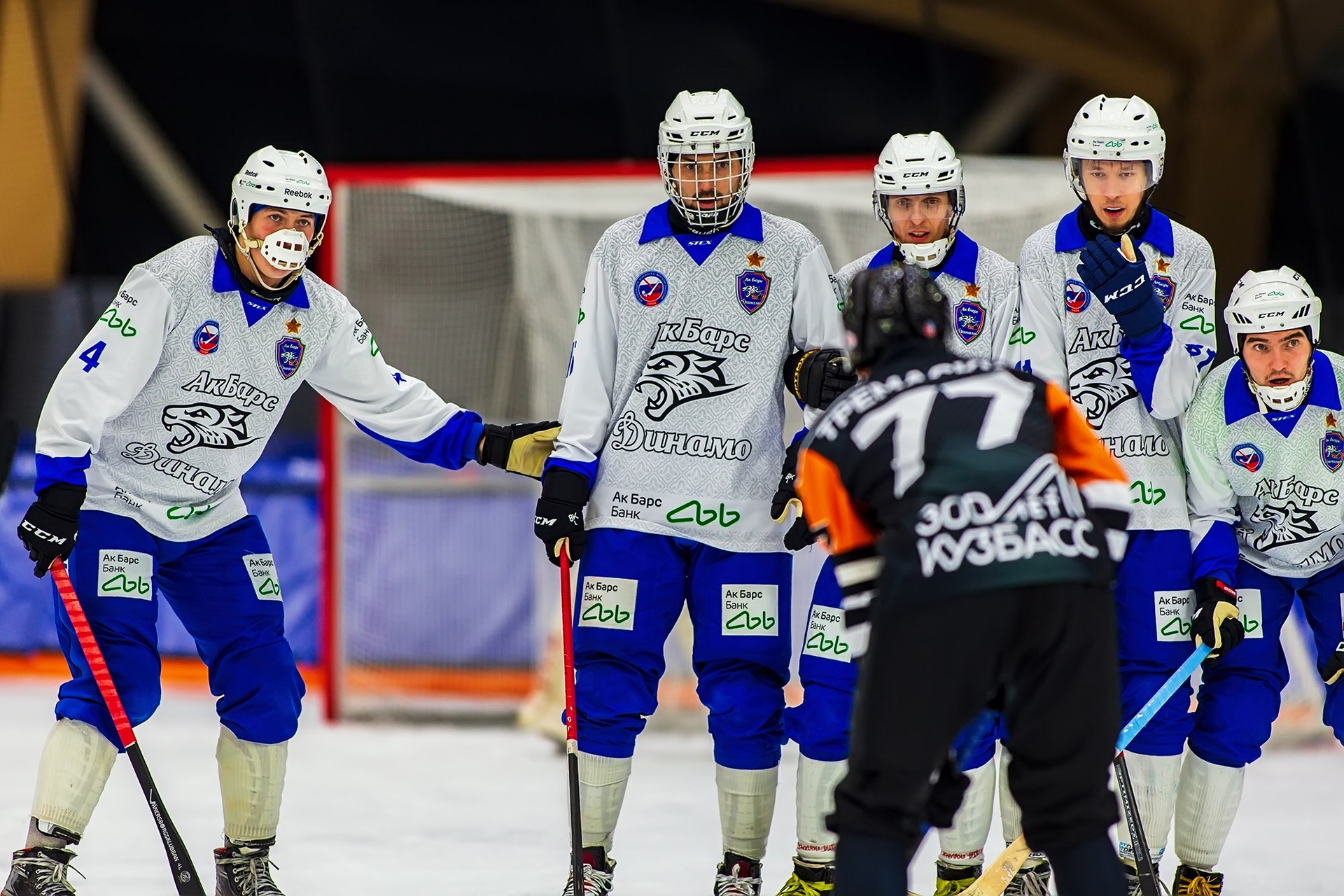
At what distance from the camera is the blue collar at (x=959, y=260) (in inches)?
145

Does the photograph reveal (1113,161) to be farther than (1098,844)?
Yes

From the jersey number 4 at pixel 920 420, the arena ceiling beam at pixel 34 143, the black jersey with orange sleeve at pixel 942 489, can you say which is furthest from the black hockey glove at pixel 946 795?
the arena ceiling beam at pixel 34 143

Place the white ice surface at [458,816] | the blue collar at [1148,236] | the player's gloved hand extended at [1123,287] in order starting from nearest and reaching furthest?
1. the player's gloved hand extended at [1123,287]
2. the blue collar at [1148,236]
3. the white ice surface at [458,816]

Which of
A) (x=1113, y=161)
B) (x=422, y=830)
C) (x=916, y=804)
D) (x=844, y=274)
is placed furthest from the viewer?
(x=422, y=830)

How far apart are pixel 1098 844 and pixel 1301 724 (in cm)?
406

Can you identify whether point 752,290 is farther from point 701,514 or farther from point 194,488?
point 194,488

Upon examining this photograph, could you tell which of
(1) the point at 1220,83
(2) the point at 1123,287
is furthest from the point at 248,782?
(1) the point at 1220,83

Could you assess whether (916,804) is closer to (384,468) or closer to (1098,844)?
(1098,844)

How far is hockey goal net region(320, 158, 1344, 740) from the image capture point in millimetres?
6508

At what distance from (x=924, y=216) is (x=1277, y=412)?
2.94ft

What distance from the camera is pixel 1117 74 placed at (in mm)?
7047

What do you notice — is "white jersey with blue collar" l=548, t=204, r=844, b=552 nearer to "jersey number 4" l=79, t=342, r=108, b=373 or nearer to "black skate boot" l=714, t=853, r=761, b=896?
"black skate boot" l=714, t=853, r=761, b=896

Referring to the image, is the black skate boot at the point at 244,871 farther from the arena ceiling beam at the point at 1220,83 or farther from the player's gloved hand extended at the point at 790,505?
the arena ceiling beam at the point at 1220,83

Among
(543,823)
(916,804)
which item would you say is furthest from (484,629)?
(916,804)
